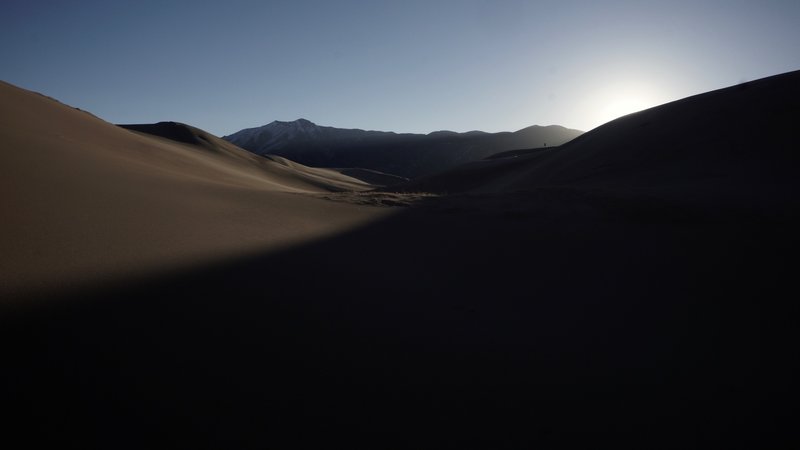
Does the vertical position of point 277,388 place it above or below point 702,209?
below

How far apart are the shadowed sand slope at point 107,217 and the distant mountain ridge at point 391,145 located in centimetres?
8909

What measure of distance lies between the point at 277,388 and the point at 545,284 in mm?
2911

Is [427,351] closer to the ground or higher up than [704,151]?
closer to the ground

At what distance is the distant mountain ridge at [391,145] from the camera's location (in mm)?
103188

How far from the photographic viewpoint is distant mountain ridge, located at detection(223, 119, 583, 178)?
→ 103188 mm

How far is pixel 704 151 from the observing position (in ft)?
36.0

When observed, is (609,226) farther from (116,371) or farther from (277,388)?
(116,371)

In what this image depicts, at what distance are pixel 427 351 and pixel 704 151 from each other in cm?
1222

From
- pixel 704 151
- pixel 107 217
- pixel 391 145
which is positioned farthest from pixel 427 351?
pixel 391 145

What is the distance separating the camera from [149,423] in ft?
5.65

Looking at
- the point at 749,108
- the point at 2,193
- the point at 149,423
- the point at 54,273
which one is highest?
the point at 749,108

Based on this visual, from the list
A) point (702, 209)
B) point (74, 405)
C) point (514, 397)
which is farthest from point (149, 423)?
point (702, 209)

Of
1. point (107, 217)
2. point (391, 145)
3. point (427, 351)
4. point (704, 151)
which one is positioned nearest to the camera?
→ point (427, 351)

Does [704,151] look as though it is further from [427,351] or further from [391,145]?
[391,145]
